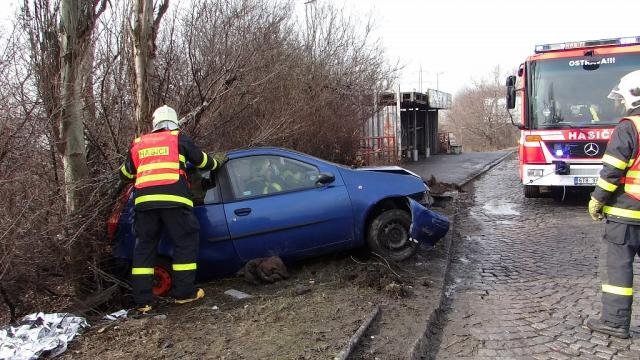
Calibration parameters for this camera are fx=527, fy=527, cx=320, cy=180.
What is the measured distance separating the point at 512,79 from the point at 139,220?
25.2 ft

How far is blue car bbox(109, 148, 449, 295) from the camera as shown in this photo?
5.34 metres

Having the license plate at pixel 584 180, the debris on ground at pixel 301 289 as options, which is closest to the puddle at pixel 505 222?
the license plate at pixel 584 180

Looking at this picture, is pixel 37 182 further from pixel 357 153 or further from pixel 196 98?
pixel 357 153

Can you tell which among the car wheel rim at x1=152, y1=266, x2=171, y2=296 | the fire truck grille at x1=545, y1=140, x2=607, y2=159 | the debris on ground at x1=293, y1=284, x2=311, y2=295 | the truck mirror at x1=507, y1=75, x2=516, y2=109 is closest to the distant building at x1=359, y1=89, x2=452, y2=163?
the truck mirror at x1=507, y1=75, x2=516, y2=109

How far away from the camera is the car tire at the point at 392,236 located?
5.90 metres

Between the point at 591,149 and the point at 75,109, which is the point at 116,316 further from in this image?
the point at 591,149

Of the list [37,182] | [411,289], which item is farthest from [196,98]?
[411,289]

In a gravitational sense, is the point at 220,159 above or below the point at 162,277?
above

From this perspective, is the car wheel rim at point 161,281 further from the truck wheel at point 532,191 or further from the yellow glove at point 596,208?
the truck wheel at point 532,191

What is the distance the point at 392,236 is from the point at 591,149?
5058 mm

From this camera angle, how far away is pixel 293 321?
437 cm

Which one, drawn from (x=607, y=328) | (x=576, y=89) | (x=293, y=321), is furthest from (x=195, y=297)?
(x=576, y=89)

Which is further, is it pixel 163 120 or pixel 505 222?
pixel 505 222

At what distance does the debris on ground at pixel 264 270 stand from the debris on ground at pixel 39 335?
1591 millimetres
